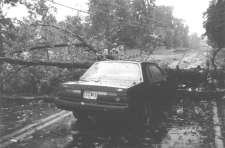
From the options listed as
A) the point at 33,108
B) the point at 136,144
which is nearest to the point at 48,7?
the point at 33,108

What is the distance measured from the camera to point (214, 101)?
415 inches

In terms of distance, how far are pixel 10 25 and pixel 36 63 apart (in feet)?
14.7

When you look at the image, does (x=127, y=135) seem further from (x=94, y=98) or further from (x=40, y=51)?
(x=40, y=51)

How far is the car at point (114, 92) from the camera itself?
6.20m

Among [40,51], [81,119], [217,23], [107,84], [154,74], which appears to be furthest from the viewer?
[217,23]

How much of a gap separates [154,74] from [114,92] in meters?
2.32

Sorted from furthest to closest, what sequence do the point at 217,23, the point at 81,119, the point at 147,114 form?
the point at 217,23 → the point at 81,119 → the point at 147,114

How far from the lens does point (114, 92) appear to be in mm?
6215

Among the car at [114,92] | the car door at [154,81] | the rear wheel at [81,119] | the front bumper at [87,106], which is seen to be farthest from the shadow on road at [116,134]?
the car door at [154,81]

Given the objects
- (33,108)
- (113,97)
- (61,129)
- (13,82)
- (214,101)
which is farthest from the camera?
(13,82)

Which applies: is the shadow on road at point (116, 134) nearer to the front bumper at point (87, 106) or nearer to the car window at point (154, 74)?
the front bumper at point (87, 106)

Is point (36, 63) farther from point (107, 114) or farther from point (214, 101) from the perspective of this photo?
point (214, 101)

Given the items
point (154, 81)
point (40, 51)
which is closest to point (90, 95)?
point (154, 81)

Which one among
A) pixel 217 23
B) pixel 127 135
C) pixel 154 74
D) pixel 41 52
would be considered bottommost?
pixel 127 135
